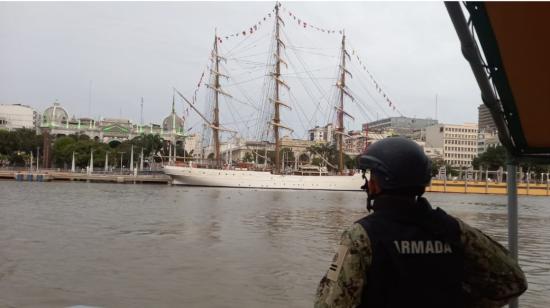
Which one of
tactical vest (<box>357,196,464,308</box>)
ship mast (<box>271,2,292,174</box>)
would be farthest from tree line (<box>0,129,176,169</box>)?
tactical vest (<box>357,196,464,308</box>)

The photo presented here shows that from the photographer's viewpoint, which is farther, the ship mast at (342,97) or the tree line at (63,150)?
the tree line at (63,150)

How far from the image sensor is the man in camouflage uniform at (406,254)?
6.27ft

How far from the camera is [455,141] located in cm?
18162

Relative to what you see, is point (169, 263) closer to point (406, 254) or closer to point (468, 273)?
point (468, 273)

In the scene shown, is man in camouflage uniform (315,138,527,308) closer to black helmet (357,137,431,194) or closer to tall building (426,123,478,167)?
black helmet (357,137,431,194)

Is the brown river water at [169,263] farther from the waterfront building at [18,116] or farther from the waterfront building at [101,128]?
the waterfront building at [18,116]

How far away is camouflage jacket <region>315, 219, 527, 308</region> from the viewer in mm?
1907

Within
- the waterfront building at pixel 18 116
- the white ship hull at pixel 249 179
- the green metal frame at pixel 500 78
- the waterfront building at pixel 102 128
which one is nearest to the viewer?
the green metal frame at pixel 500 78

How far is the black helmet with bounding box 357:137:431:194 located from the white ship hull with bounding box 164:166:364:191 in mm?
85097

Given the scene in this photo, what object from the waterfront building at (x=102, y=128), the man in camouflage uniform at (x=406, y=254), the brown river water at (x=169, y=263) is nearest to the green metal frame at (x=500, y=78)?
the man in camouflage uniform at (x=406, y=254)

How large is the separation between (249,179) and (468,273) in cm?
8635

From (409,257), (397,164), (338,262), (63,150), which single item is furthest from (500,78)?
(63,150)

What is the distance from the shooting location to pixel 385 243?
1906 millimetres

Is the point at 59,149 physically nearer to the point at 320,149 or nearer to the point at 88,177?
the point at 88,177
